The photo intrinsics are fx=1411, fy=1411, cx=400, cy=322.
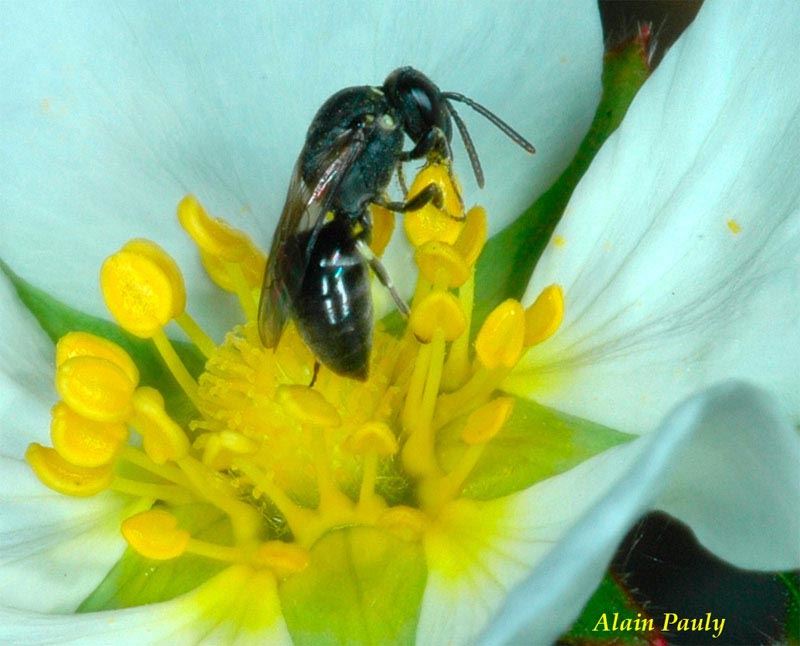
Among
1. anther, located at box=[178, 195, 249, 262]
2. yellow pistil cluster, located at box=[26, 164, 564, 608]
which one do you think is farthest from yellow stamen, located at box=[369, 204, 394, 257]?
anther, located at box=[178, 195, 249, 262]

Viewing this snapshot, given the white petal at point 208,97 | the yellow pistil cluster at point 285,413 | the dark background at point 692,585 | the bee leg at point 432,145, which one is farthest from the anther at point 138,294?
the dark background at point 692,585

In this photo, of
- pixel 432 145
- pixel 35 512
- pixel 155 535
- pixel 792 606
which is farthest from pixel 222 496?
pixel 792 606

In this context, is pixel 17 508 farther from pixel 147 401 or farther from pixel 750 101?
pixel 750 101

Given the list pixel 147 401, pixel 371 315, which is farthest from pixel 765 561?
pixel 147 401

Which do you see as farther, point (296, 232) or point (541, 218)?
point (541, 218)

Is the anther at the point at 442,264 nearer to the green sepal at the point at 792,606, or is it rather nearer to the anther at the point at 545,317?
the anther at the point at 545,317

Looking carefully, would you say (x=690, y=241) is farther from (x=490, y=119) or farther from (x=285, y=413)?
(x=285, y=413)

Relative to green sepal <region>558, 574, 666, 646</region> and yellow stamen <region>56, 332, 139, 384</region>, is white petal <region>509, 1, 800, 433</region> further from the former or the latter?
yellow stamen <region>56, 332, 139, 384</region>
